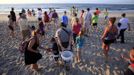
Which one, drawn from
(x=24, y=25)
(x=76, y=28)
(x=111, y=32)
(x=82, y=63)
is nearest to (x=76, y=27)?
(x=76, y=28)

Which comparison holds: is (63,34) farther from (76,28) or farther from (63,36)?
(76,28)

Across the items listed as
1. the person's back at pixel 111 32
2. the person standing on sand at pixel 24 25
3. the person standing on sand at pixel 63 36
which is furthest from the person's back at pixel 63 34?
the person standing on sand at pixel 24 25

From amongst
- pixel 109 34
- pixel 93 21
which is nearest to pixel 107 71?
pixel 109 34

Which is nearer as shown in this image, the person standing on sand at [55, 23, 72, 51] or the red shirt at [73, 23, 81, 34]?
the person standing on sand at [55, 23, 72, 51]

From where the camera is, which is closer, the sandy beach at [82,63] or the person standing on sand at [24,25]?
the sandy beach at [82,63]

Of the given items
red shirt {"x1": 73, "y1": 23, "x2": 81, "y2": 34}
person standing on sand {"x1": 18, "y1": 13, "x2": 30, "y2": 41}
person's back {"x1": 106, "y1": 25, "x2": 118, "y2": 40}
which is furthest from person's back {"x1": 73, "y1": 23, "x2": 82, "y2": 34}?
person standing on sand {"x1": 18, "y1": 13, "x2": 30, "y2": 41}

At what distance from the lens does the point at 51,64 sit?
8.27 metres

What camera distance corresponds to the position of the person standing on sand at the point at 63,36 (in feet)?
22.8

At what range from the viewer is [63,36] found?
6.99 m

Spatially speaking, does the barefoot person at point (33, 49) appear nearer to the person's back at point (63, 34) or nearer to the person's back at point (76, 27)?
the person's back at point (63, 34)

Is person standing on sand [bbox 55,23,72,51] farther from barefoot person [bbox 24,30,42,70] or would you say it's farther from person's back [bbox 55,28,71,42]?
barefoot person [bbox 24,30,42,70]

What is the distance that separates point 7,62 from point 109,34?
4127 mm

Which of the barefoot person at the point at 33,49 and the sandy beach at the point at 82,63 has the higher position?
the barefoot person at the point at 33,49

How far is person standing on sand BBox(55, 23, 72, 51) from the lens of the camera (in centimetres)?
695
